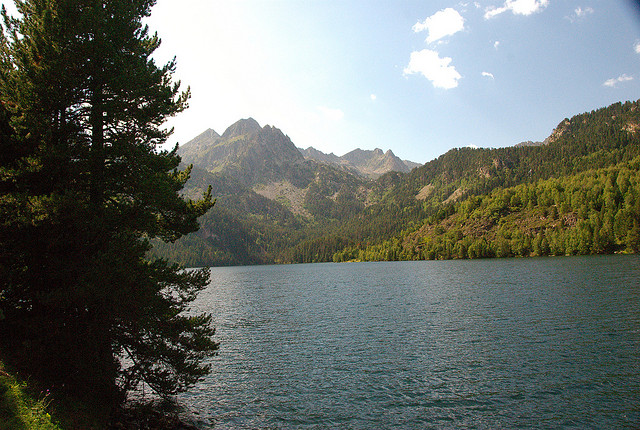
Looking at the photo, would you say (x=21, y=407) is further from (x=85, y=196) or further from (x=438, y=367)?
(x=438, y=367)

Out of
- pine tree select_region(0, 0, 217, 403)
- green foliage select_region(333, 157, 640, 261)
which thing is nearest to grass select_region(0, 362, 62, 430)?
pine tree select_region(0, 0, 217, 403)


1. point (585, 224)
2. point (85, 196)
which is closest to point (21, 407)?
point (85, 196)

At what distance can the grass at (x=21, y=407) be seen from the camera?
1235 cm

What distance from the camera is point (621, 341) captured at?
105 feet

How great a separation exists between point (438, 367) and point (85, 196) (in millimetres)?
29981

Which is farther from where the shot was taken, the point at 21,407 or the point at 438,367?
the point at 438,367

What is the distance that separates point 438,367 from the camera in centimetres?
2950

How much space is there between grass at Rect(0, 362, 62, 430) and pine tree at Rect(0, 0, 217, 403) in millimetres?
1496

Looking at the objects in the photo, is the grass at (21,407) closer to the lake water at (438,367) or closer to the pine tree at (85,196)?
the pine tree at (85,196)

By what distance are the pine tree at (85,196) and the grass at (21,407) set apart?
1.50 metres


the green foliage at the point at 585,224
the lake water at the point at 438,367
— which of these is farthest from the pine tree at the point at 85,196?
the green foliage at the point at 585,224

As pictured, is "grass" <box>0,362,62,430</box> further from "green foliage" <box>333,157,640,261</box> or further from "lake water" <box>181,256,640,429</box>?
"green foliage" <box>333,157,640,261</box>

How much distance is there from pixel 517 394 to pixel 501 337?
14.8 m

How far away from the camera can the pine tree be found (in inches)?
627
